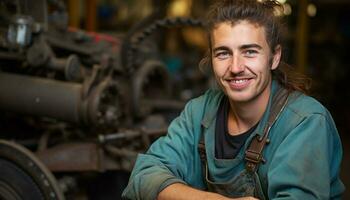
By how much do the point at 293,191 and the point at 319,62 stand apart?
6.43m

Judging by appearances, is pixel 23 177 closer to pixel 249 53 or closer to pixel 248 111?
pixel 248 111

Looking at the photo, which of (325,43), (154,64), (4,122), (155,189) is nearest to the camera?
(155,189)

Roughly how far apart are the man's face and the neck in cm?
3

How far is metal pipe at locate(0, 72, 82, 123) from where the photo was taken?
2768 millimetres

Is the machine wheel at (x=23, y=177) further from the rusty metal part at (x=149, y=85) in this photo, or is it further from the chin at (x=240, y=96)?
the rusty metal part at (x=149, y=85)

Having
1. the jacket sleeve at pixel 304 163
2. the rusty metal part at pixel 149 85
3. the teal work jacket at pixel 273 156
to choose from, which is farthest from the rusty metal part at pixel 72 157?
the jacket sleeve at pixel 304 163

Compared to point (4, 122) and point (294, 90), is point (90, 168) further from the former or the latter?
point (294, 90)

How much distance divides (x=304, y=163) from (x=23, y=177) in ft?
4.30

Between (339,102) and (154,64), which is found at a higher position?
(154,64)

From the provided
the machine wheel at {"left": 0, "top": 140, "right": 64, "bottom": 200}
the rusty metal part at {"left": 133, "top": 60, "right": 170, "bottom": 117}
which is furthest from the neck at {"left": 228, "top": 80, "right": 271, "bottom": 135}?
the rusty metal part at {"left": 133, "top": 60, "right": 170, "bottom": 117}

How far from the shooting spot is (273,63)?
1.87 m

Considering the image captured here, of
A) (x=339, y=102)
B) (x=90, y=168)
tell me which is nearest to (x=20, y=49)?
(x=90, y=168)

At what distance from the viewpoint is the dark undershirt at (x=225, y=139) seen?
6.10 feet

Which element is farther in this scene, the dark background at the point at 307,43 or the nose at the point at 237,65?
the dark background at the point at 307,43
